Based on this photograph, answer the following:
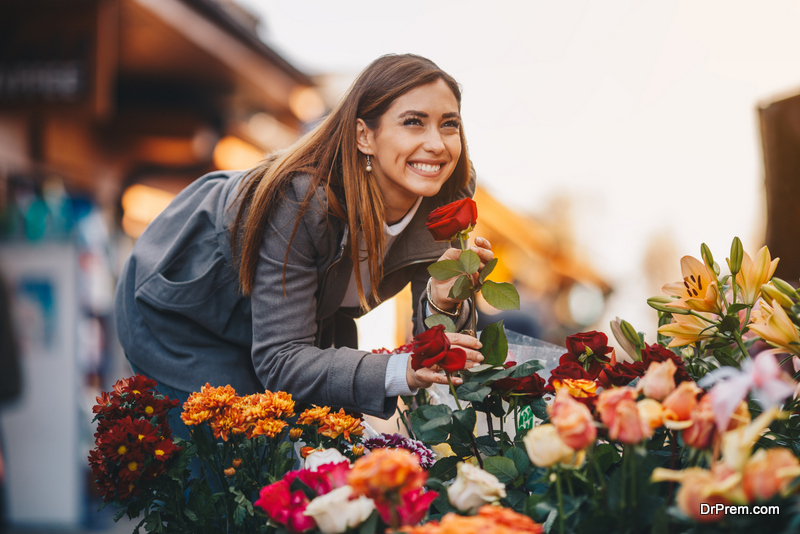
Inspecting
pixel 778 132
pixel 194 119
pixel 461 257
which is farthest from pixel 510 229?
pixel 461 257

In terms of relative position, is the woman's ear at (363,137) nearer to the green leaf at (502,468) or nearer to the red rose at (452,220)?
the red rose at (452,220)

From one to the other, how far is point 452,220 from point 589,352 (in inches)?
11.5

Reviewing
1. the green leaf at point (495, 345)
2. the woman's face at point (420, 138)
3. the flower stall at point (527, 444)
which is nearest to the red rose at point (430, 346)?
the flower stall at point (527, 444)

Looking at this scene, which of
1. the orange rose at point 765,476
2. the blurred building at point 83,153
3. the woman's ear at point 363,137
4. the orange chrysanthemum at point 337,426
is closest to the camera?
the orange rose at point 765,476

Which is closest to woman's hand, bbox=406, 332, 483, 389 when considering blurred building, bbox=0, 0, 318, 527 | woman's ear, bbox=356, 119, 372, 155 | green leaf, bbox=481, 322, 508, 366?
green leaf, bbox=481, 322, 508, 366

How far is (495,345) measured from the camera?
0.87 metres

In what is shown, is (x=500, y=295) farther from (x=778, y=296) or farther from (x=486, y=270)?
(x=778, y=296)

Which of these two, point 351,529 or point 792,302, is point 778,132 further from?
point 351,529

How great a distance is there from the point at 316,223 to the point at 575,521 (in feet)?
2.59

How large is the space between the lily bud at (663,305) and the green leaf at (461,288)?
0.28 m

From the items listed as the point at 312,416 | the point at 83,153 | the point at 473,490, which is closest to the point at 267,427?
the point at 312,416

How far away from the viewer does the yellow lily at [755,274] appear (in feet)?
2.78

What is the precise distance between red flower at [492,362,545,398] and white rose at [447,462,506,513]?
0.63 ft

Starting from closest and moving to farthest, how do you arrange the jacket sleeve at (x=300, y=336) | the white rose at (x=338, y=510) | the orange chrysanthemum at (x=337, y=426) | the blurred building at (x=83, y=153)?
1. the white rose at (x=338, y=510)
2. the orange chrysanthemum at (x=337, y=426)
3. the jacket sleeve at (x=300, y=336)
4. the blurred building at (x=83, y=153)
